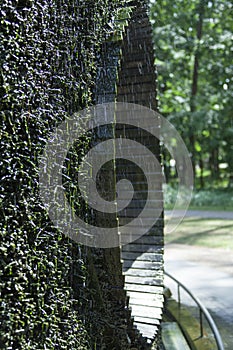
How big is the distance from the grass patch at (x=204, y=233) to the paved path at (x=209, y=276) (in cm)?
50

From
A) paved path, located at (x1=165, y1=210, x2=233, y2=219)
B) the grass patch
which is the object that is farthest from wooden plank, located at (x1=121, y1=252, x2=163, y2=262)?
paved path, located at (x1=165, y1=210, x2=233, y2=219)

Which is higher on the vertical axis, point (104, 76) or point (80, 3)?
point (80, 3)

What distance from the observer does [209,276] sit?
28.8 feet

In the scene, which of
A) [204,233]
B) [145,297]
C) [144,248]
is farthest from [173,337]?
[204,233]

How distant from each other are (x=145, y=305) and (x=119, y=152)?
75.1 inches

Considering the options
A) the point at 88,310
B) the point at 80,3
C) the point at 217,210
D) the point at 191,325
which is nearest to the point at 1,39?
the point at 80,3

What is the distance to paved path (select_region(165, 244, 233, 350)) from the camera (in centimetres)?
628

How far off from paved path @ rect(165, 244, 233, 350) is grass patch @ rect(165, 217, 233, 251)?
1.63ft

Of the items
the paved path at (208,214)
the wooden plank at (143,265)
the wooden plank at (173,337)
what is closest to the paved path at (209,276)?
the wooden plank at (173,337)

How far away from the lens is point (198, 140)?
2384 centimetres

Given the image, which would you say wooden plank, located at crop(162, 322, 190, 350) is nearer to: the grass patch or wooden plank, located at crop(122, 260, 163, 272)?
wooden plank, located at crop(122, 260, 163, 272)

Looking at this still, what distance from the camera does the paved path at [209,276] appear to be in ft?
20.6

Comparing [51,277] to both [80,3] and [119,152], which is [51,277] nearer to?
[80,3]

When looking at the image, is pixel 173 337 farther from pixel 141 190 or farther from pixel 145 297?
pixel 141 190
